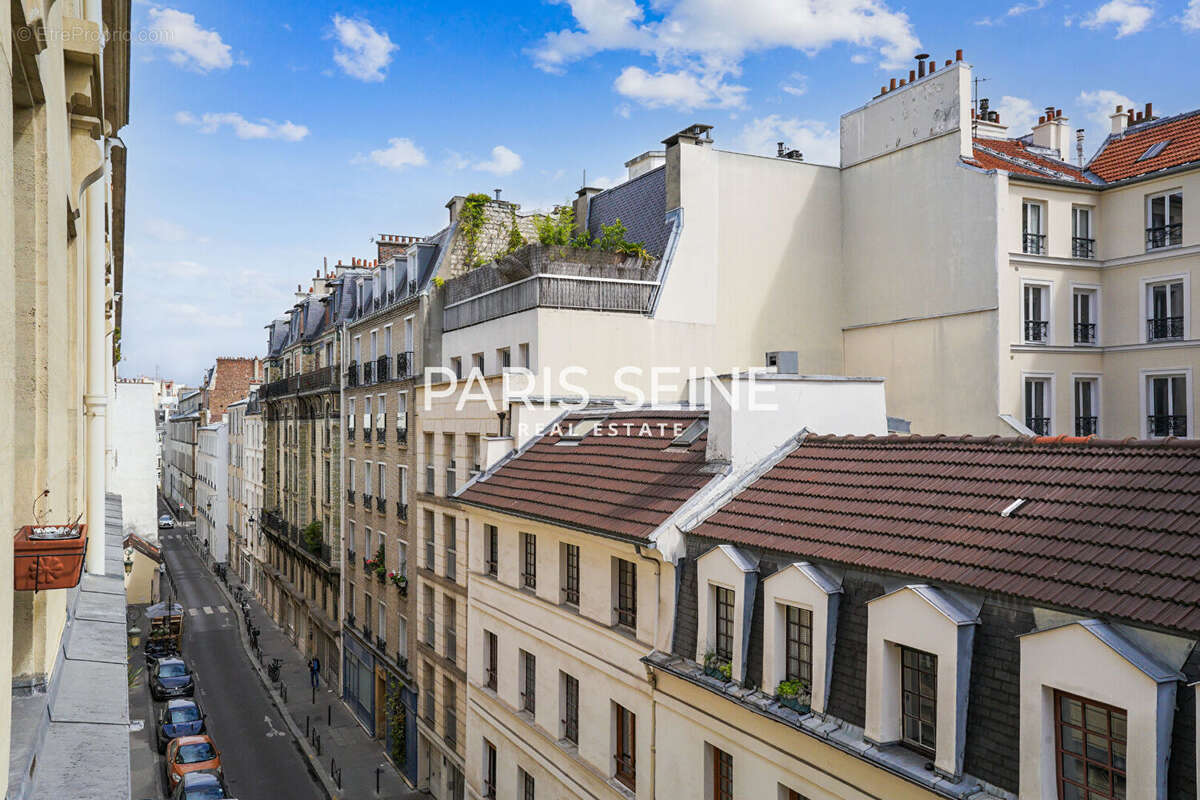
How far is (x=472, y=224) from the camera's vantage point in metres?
31.6

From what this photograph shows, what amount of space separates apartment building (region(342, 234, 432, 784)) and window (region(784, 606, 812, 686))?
21.0 metres

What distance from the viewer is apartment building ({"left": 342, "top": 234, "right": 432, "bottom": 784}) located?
1223 inches

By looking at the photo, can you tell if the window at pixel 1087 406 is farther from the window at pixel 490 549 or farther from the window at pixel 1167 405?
the window at pixel 490 549

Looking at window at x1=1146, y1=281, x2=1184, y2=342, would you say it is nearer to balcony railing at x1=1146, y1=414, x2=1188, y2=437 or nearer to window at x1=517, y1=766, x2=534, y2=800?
balcony railing at x1=1146, y1=414, x2=1188, y2=437

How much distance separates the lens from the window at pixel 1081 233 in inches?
992

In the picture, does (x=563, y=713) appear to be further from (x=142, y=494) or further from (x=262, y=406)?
(x=262, y=406)

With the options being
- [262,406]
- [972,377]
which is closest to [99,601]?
[972,377]

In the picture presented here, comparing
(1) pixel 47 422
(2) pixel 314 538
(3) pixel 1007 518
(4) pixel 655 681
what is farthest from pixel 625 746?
(2) pixel 314 538

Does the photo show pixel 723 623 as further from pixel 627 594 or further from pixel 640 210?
pixel 640 210

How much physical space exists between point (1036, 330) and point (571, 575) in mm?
15801

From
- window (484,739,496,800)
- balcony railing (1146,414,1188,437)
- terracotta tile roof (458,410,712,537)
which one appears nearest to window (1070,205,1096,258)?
balcony railing (1146,414,1188,437)

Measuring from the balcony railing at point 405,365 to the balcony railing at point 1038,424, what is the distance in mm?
20044

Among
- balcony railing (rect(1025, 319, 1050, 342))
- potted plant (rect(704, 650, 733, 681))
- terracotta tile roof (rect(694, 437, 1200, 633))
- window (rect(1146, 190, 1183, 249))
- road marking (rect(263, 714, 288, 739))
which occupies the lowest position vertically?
road marking (rect(263, 714, 288, 739))

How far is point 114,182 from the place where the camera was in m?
17.3
